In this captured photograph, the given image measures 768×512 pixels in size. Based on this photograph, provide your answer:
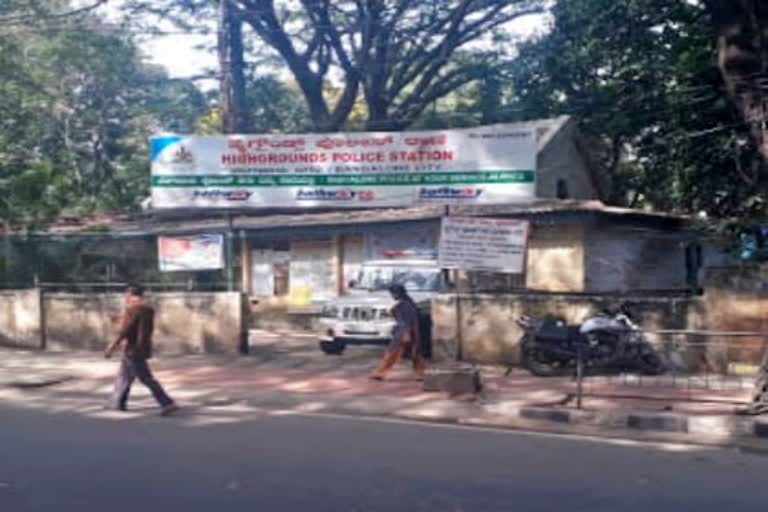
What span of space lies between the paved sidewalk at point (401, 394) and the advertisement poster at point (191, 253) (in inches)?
64.0

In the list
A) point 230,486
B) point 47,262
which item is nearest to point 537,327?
point 230,486

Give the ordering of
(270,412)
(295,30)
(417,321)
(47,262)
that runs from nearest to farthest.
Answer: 1. (270,412)
2. (417,321)
3. (47,262)
4. (295,30)

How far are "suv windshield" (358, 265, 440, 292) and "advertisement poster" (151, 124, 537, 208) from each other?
2322mm

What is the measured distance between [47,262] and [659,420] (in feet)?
39.5

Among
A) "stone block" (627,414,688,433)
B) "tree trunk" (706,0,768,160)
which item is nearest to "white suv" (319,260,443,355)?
"stone block" (627,414,688,433)

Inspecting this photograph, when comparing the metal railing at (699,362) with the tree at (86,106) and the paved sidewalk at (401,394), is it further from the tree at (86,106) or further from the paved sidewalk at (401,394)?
the tree at (86,106)

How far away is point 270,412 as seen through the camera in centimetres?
1173

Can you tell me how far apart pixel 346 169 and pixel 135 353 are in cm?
889

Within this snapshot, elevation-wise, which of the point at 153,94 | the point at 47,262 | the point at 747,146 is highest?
the point at 153,94

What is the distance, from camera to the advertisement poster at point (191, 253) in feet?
55.3

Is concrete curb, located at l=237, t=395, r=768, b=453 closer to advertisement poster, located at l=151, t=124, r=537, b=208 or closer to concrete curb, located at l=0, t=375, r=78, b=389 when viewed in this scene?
concrete curb, located at l=0, t=375, r=78, b=389

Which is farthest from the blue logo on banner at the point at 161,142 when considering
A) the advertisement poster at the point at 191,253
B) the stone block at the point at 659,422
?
the stone block at the point at 659,422

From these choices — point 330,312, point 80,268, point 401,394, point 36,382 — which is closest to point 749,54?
point 401,394

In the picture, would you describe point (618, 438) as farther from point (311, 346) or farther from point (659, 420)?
point (311, 346)
